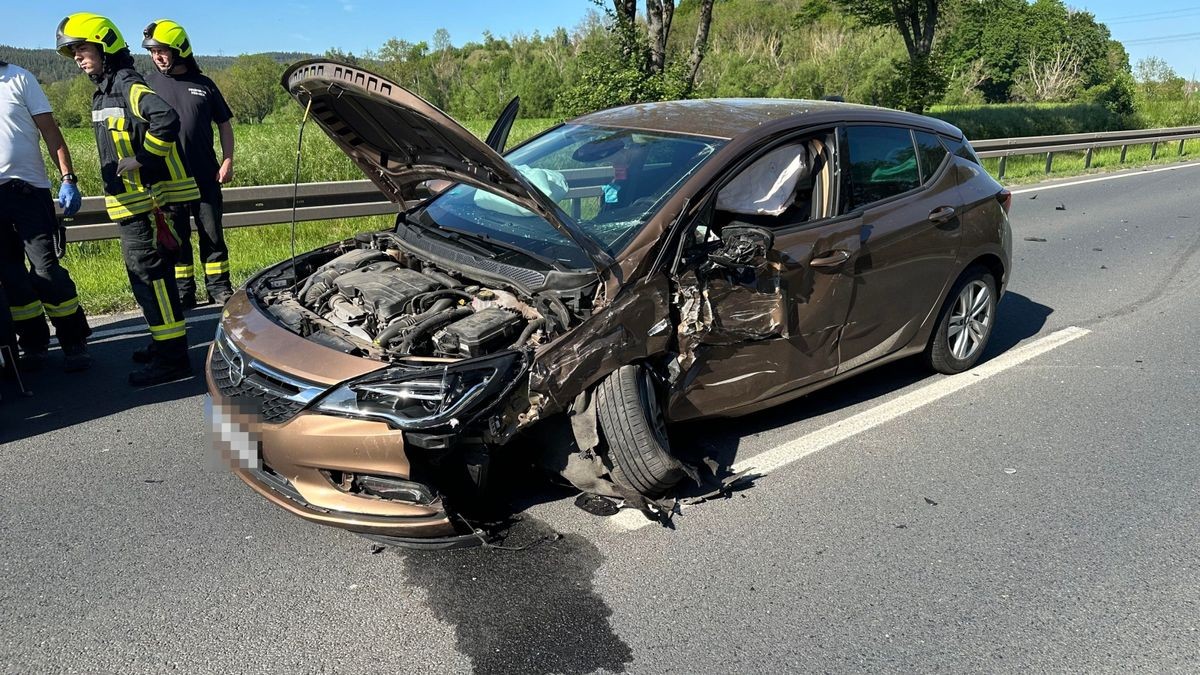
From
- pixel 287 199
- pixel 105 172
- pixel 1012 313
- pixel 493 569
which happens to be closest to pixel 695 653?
pixel 493 569

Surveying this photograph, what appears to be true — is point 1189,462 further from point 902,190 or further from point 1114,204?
point 1114,204

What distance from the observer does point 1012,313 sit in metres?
6.67

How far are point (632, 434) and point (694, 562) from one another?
54 centimetres

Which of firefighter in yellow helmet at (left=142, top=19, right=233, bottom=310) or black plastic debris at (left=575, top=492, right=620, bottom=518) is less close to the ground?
firefighter in yellow helmet at (left=142, top=19, right=233, bottom=310)

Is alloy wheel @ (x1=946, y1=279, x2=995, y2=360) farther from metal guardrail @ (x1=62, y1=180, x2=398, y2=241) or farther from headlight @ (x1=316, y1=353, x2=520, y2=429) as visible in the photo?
metal guardrail @ (x1=62, y1=180, x2=398, y2=241)

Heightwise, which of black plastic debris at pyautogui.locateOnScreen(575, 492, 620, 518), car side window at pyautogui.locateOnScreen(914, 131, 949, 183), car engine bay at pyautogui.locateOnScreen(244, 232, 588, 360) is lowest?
black plastic debris at pyautogui.locateOnScreen(575, 492, 620, 518)

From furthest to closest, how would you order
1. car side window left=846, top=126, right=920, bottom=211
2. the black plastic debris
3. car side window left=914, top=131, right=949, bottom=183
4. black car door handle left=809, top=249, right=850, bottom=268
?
car side window left=914, top=131, right=949, bottom=183, car side window left=846, top=126, right=920, bottom=211, black car door handle left=809, top=249, right=850, bottom=268, the black plastic debris

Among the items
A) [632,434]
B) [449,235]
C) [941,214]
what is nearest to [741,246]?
[632,434]

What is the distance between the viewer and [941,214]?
4.67m

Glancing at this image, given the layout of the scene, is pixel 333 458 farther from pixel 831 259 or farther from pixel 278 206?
pixel 278 206

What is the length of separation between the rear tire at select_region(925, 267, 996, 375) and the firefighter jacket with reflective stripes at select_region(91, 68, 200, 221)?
4684mm

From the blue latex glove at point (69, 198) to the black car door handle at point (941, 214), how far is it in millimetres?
5074

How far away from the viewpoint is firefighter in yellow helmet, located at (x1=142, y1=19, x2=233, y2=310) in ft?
20.9

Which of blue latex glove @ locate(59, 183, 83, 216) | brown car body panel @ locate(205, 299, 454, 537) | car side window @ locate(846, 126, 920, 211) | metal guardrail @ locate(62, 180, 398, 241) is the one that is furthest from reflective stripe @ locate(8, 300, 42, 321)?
car side window @ locate(846, 126, 920, 211)
